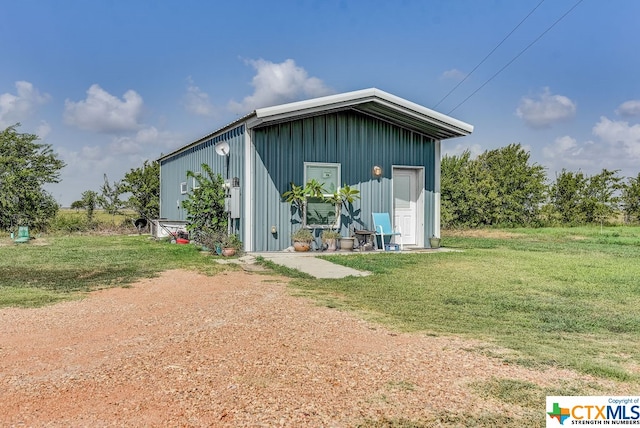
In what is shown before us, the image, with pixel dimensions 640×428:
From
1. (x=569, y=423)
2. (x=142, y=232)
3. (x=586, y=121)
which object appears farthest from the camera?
(x=142, y=232)

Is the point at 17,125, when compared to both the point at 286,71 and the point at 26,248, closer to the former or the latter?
the point at 26,248

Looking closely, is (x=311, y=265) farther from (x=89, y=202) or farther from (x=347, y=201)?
(x=89, y=202)

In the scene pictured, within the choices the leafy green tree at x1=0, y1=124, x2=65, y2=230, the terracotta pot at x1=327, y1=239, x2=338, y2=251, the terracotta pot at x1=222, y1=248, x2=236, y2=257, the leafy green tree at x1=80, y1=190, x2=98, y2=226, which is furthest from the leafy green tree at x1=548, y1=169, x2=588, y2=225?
the leafy green tree at x1=0, y1=124, x2=65, y2=230

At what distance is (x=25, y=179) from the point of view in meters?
17.6

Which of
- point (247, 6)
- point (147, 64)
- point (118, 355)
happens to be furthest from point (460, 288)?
point (147, 64)

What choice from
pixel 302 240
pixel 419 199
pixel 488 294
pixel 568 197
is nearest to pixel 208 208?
pixel 302 240

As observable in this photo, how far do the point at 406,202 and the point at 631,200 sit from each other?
17.8 metres

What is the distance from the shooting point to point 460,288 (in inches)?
251

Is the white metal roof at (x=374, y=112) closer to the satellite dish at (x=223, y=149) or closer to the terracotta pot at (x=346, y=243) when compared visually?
the satellite dish at (x=223, y=149)

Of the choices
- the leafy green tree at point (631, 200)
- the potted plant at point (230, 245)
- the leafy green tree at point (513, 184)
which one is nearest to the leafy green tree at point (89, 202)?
the potted plant at point (230, 245)

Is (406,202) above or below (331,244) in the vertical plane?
above

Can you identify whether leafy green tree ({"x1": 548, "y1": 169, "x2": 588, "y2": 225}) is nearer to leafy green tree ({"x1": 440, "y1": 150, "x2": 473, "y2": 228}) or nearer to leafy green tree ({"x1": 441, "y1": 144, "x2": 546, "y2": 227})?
leafy green tree ({"x1": 441, "y1": 144, "x2": 546, "y2": 227})

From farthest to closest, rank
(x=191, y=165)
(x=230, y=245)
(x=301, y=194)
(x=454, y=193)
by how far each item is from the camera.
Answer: (x=454, y=193), (x=191, y=165), (x=301, y=194), (x=230, y=245)

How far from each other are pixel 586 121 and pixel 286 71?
11.6 meters
